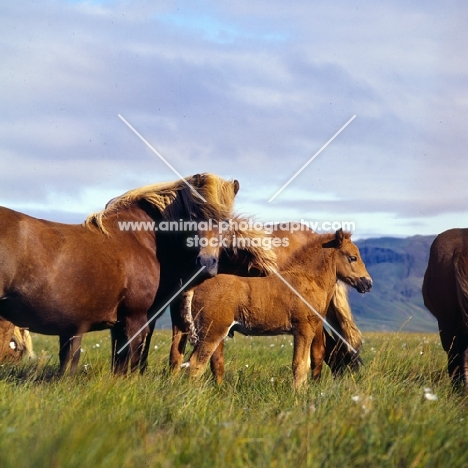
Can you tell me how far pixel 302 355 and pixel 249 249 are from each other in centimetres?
142

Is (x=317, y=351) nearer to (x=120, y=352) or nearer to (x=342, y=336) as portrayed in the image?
(x=342, y=336)

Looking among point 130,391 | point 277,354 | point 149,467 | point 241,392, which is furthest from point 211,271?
point 277,354

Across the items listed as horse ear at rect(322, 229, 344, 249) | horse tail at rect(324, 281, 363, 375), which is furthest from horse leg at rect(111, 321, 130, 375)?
Result: horse ear at rect(322, 229, 344, 249)

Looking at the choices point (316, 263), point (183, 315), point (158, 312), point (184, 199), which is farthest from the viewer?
point (316, 263)

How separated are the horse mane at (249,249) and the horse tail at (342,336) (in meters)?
1.52

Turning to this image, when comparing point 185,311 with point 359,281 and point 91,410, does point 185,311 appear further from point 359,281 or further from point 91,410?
point 91,410

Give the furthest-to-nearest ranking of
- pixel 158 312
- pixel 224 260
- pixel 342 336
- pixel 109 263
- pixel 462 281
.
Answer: pixel 342 336
pixel 224 260
pixel 462 281
pixel 158 312
pixel 109 263

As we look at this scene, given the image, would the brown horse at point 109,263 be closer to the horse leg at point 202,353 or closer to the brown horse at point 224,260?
the brown horse at point 224,260

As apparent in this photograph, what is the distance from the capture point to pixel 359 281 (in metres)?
9.84

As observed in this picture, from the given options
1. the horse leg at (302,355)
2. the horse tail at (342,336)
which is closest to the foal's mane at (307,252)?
the horse tail at (342,336)

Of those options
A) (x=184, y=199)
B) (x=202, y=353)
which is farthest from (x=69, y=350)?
(x=184, y=199)

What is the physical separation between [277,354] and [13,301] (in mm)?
6282

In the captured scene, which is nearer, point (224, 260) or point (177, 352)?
point (224, 260)

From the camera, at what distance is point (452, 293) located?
900 cm
